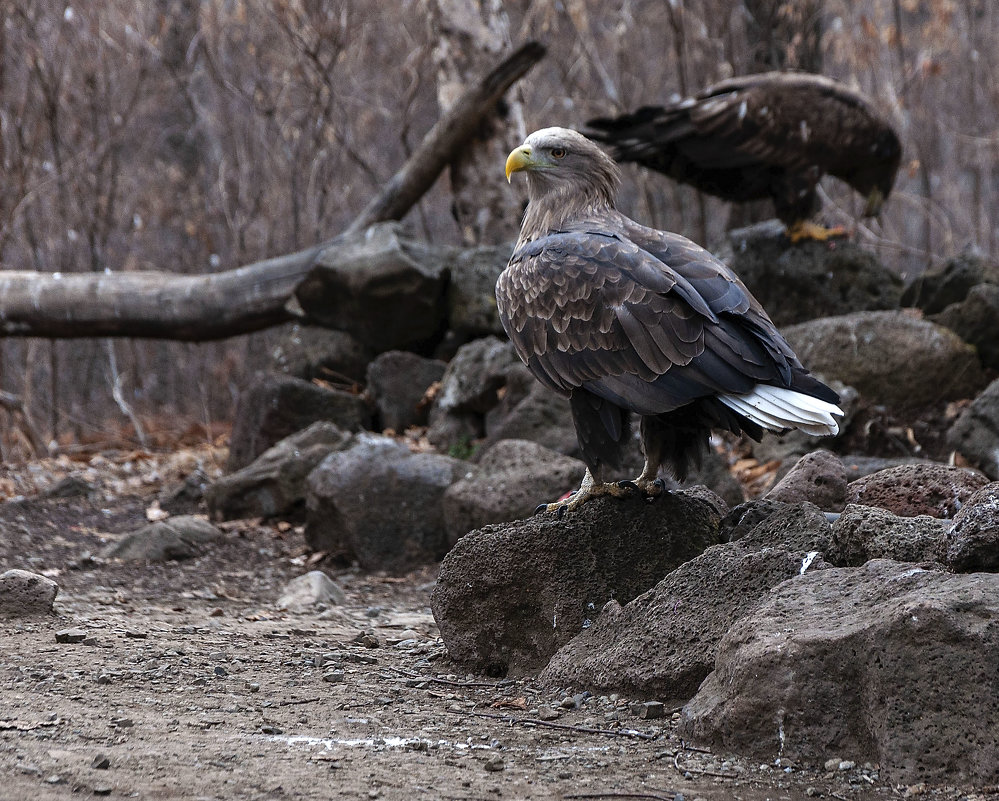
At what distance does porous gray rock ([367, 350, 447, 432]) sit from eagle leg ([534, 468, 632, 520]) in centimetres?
467

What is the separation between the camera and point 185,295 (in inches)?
363

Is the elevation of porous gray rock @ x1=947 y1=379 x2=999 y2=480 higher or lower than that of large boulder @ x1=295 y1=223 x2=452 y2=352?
lower

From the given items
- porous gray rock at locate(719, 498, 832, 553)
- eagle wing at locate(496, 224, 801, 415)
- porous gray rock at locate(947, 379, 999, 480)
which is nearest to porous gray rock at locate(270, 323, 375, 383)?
porous gray rock at locate(947, 379, 999, 480)

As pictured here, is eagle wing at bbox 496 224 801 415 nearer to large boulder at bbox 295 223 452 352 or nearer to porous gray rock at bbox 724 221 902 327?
porous gray rock at bbox 724 221 902 327

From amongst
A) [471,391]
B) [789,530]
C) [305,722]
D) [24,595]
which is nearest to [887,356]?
[471,391]

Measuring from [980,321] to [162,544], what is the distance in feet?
17.9

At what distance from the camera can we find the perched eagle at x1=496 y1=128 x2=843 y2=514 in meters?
3.51

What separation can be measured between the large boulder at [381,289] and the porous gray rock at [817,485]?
5.02 m

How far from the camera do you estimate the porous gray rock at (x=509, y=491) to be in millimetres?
5680

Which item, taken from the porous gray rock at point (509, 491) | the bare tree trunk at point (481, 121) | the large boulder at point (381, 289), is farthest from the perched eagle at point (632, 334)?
the bare tree trunk at point (481, 121)

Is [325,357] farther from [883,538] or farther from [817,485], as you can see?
[883,538]

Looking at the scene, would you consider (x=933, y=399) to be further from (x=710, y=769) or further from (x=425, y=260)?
(x=710, y=769)

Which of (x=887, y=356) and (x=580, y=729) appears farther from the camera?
(x=887, y=356)

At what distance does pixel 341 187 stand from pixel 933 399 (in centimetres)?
850
